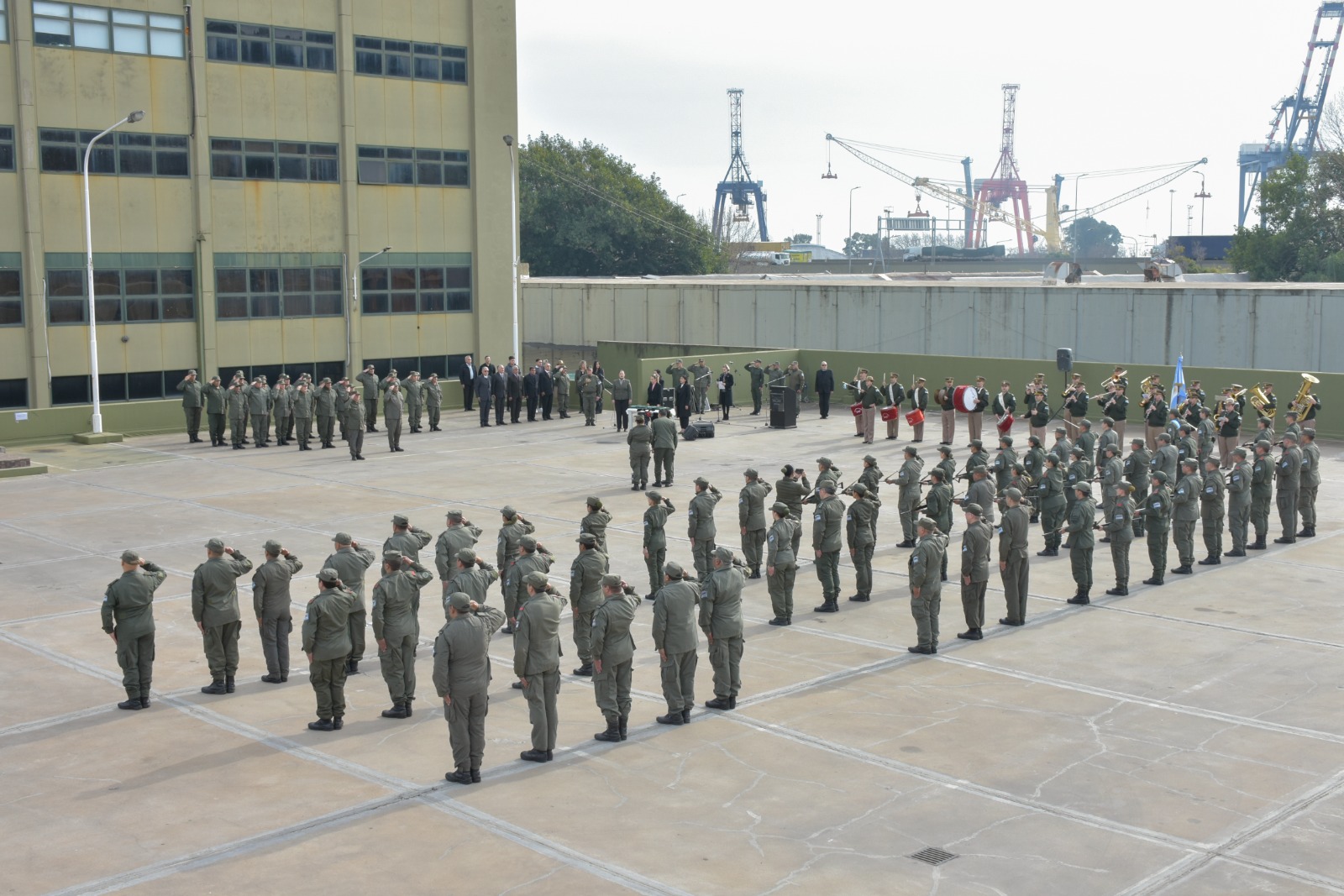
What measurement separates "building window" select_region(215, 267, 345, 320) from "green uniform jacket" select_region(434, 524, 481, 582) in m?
22.7

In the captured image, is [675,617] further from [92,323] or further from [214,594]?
[92,323]

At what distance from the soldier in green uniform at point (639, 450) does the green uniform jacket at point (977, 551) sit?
32.7 feet

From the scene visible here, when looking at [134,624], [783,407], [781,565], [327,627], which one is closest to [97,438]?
[783,407]

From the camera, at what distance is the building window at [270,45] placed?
3478 centimetres

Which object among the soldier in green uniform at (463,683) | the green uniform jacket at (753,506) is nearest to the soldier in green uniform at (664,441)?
the green uniform jacket at (753,506)

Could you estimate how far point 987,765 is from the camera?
1147 centimetres

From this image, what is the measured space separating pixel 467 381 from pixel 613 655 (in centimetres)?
→ 2756

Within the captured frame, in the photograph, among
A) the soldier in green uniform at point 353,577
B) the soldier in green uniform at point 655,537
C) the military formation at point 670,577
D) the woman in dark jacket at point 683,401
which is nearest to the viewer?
the military formation at point 670,577

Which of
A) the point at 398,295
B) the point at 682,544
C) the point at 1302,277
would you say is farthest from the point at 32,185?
the point at 1302,277

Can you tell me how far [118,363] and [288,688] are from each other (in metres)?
22.7

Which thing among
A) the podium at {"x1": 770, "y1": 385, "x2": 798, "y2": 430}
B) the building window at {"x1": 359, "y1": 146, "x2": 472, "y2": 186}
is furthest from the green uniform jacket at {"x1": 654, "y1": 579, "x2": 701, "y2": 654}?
the building window at {"x1": 359, "y1": 146, "x2": 472, "y2": 186}

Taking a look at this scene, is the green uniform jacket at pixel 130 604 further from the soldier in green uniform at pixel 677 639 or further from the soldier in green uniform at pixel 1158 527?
the soldier in green uniform at pixel 1158 527

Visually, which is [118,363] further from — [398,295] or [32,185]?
[398,295]

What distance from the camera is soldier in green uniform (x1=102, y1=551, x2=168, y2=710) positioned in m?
12.8
